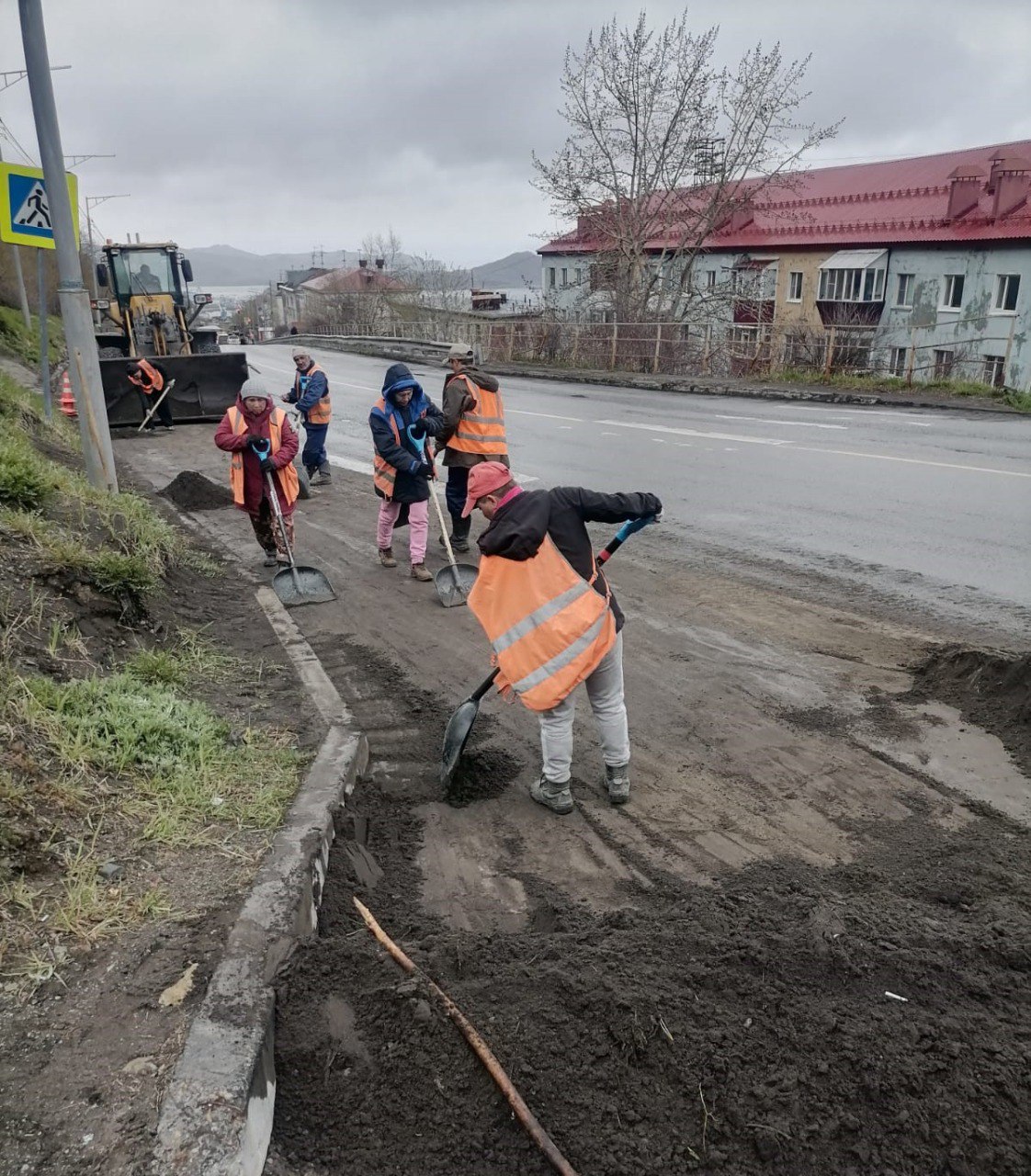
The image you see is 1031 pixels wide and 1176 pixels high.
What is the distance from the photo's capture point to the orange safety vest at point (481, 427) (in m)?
7.76

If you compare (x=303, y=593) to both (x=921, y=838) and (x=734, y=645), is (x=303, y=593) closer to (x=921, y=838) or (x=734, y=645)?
(x=734, y=645)

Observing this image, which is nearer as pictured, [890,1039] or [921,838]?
[890,1039]

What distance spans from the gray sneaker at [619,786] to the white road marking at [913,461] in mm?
8570

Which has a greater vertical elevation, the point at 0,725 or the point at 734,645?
the point at 0,725

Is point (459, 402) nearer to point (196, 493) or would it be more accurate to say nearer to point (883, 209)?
point (196, 493)

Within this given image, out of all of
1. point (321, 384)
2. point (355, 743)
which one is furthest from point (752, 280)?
point (355, 743)

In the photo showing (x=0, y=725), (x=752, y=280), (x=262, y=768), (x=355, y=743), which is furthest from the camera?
(x=752, y=280)

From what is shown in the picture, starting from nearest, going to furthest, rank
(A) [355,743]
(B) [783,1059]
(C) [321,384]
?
(B) [783,1059]
(A) [355,743]
(C) [321,384]

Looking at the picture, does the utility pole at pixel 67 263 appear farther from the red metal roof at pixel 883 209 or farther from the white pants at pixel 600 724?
the red metal roof at pixel 883 209

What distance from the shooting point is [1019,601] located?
6645 mm

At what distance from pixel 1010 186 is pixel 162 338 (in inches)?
1080

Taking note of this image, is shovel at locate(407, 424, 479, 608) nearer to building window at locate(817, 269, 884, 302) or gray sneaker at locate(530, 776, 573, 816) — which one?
gray sneaker at locate(530, 776, 573, 816)

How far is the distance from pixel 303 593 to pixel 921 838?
4800 millimetres

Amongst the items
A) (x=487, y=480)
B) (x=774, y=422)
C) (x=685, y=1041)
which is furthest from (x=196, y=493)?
(x=774, y=422)
